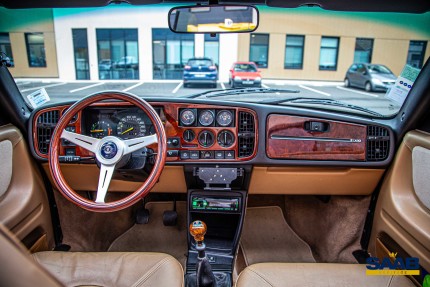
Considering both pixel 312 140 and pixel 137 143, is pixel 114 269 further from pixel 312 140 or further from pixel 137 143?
pixel 312 140

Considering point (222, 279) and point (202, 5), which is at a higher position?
point (202, 5)

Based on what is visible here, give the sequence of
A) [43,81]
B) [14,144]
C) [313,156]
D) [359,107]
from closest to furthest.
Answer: [14,144]
[313,156]
[359,107]
[43,81]

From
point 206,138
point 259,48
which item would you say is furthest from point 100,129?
point 259,48

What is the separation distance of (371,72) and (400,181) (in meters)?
2.70

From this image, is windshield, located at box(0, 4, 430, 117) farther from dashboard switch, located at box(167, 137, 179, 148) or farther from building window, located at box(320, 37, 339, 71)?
dashboard switch, located at box(167, 137, 179, 148)

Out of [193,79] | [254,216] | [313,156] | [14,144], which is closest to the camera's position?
[14,144]

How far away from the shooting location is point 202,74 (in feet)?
15.4

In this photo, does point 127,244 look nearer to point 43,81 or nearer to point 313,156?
point 43,81

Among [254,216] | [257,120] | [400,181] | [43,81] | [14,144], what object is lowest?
[254,216]

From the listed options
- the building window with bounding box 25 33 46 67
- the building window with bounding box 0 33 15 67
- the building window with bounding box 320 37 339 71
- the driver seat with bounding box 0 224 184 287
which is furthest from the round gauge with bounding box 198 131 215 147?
the building window with bounding box 320 37 339 71

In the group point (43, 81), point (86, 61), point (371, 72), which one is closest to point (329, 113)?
point (43, 81)

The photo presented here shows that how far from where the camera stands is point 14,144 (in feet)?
7.00

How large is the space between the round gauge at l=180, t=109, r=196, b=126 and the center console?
1.08 ft

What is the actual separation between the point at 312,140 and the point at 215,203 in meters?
0.84
